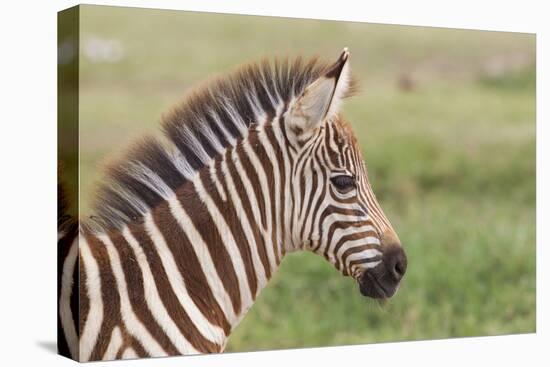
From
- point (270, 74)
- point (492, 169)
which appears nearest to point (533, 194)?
point (492, 169)

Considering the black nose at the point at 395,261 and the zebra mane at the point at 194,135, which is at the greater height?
the zebra mane at the point at 194,135

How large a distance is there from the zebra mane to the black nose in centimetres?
110

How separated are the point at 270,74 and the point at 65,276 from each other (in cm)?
186

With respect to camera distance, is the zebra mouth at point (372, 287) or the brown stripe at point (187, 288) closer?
the brown stripe at point (187, 288)

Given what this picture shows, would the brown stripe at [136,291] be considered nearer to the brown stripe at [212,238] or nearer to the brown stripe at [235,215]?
the brown stripe at [212,238]

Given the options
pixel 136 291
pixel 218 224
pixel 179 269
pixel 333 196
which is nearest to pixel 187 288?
pixel 179 269

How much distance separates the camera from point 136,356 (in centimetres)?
562

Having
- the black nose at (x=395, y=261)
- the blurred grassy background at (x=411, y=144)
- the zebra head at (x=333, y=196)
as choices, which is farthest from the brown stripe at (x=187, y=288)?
the blurred grassy background at (x=411, y=144)

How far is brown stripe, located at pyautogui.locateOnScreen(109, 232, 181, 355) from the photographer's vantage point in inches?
219

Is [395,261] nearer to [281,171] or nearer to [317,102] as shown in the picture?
[281,171]

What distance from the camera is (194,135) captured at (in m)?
5.75

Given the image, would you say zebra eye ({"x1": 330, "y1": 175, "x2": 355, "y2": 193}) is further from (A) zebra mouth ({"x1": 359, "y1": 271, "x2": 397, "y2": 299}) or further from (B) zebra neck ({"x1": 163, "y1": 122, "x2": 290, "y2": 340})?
(A) zebra mouth ({"x1": 359, "y1": 271, "x2": 397, "y2": 299})

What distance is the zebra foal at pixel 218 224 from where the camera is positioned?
5.58m

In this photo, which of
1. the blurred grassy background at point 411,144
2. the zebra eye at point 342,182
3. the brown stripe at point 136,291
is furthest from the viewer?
the blurred grassy background at point 411,144
